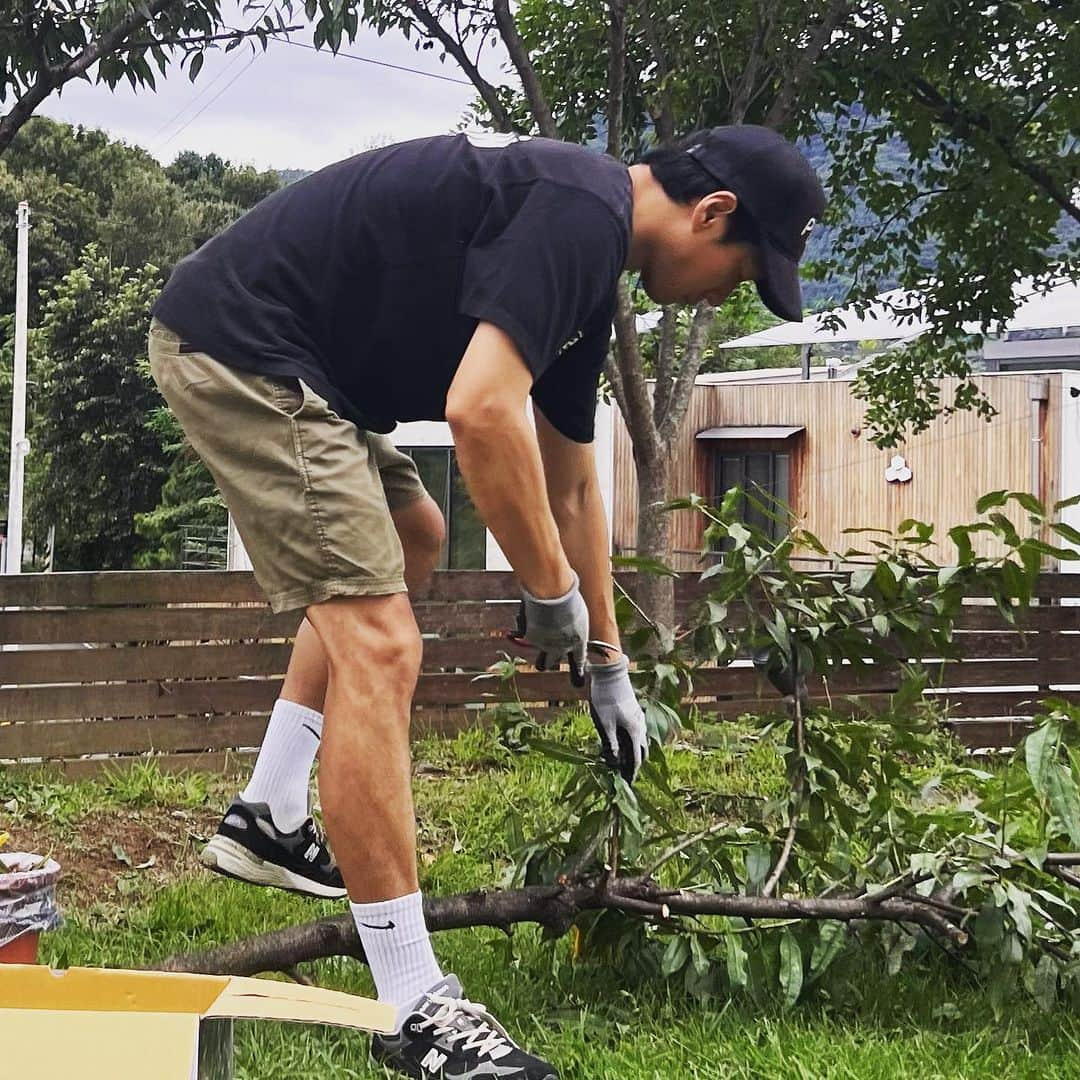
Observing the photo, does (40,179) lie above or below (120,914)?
above

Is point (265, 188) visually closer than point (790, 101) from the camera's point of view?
No

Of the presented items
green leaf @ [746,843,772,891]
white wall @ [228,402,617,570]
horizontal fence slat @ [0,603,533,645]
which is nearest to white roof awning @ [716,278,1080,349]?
white wall @ [228,402,617,570]

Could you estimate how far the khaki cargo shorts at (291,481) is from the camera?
2367 mm

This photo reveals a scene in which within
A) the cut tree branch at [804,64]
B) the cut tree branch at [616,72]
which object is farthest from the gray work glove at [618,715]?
the cut tree branch at [804,64]

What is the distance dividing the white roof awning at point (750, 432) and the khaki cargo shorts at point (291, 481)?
19.8m

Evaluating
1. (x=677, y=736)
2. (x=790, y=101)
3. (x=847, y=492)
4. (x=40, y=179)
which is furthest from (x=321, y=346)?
(x=40, y=179)

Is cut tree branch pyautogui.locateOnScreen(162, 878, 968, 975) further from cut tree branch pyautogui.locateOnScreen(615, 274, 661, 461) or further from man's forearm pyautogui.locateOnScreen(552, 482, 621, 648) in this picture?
cut tree branch pyautogui.locateOnScreen(615, 274, 661, 461)

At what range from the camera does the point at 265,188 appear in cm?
4603

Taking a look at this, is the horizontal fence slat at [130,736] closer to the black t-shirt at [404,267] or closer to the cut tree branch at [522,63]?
the cut tree branch at [522,63]

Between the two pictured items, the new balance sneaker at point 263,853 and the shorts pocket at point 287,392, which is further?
the new balance sneaker at point 263,853

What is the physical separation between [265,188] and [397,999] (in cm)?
4621

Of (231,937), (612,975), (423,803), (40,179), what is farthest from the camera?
(40,179)

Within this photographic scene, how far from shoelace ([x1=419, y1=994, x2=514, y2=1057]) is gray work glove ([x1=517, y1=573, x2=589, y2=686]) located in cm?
62

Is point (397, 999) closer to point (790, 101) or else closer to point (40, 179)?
point (790, 101)
